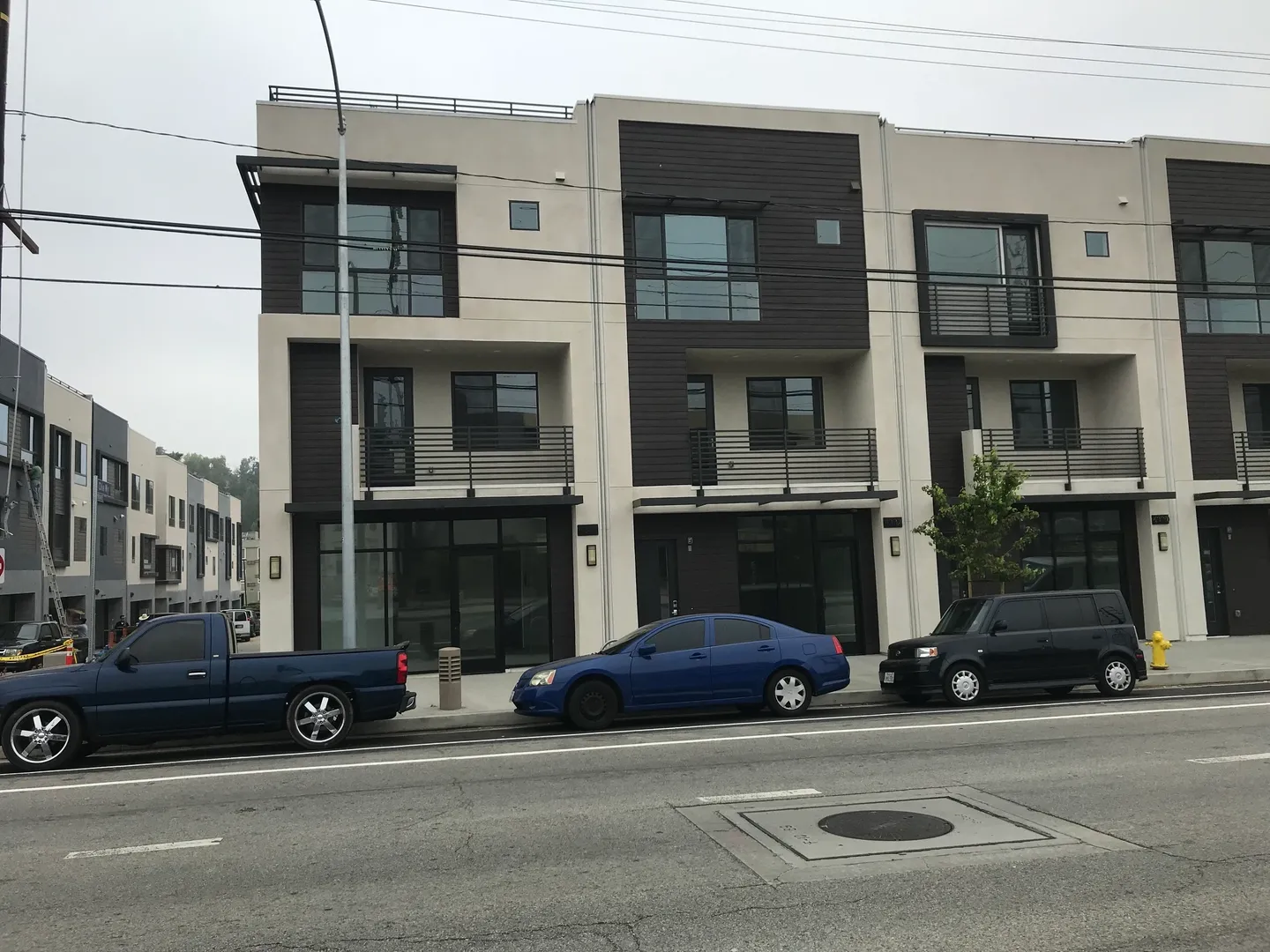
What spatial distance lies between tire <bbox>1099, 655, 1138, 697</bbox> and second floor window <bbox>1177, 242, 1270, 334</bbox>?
432 inches

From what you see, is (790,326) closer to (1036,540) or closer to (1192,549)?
(1036,540)

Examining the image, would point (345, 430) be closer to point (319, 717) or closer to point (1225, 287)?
point (319, 717)

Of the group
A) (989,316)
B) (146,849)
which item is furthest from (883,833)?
(989,316)

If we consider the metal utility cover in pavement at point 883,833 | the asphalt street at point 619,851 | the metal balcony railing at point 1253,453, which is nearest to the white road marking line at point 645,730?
the asphalt street at point 619,851

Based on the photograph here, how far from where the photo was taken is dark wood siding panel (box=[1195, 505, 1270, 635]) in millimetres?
23125

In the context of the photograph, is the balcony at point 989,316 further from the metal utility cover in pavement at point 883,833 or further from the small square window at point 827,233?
the metal utility cover in pavement at point 883,833

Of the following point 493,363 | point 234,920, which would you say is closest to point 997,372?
point 493,363

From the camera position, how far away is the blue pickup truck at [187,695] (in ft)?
37.0

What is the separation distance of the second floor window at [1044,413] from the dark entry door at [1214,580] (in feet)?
11.8

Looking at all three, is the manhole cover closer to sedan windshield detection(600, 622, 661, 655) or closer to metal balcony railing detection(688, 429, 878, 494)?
sedan windshield detection(600, 622, 661, 655)

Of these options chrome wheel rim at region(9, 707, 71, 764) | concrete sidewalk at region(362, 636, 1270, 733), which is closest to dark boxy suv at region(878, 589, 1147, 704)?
concrete sidewalk at region(362, 636, 1270, 733)

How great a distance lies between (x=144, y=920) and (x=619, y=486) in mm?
14625

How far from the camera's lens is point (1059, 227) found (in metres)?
22.5

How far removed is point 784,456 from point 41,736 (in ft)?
46.6
